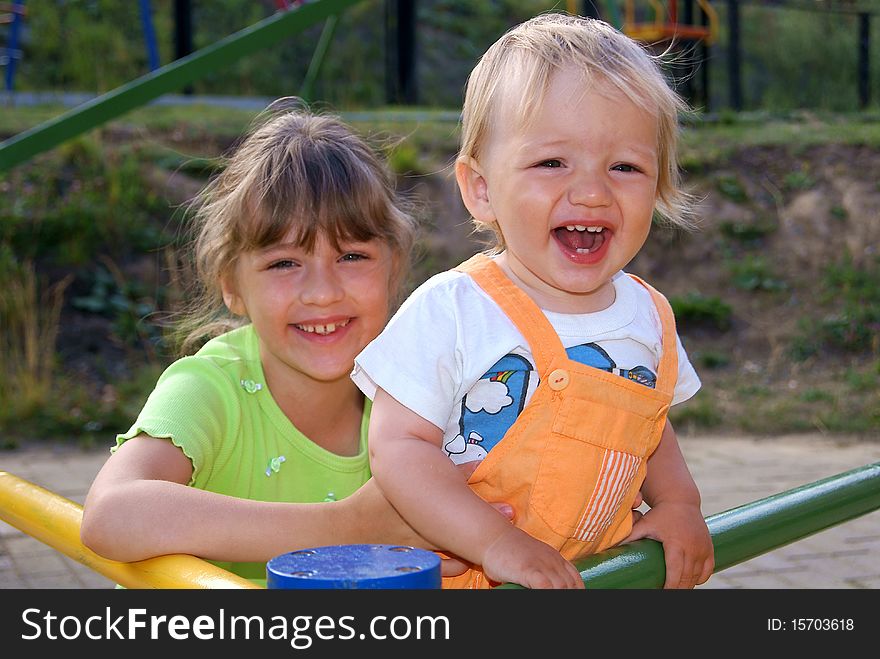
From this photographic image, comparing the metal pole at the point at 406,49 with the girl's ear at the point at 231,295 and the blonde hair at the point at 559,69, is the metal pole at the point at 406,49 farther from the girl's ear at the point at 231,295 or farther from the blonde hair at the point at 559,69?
the blonde hair at the point at 559,69

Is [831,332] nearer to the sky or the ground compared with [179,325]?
nearer to the ground

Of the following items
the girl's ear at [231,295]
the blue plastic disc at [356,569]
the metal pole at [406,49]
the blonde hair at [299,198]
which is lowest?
the metal pole at [406,49]

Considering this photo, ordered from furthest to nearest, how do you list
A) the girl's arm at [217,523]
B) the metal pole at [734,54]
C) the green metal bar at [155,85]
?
1. the metal pole at [734,54]
2. the green metal bar at [155,85]
3. the girl's arm at [217,523]

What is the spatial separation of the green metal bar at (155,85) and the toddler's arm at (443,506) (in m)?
1.87

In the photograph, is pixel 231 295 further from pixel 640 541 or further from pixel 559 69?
pixel 640 541

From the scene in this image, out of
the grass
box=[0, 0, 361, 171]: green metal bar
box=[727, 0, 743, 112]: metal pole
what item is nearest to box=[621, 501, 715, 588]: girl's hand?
box=[0, 0, 361, 171]: green metal bar

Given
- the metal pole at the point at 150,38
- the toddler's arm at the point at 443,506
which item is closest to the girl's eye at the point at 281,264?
the toddler's arm at the point at 443,506

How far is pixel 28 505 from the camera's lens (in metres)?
1.49

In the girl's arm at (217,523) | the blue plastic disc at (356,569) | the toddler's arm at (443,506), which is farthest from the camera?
the girl's arm at (217,523)

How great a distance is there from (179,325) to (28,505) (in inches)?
33.1

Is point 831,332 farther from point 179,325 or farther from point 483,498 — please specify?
point 483,498

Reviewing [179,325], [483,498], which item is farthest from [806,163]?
[483,498]

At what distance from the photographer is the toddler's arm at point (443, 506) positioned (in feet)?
4.28
